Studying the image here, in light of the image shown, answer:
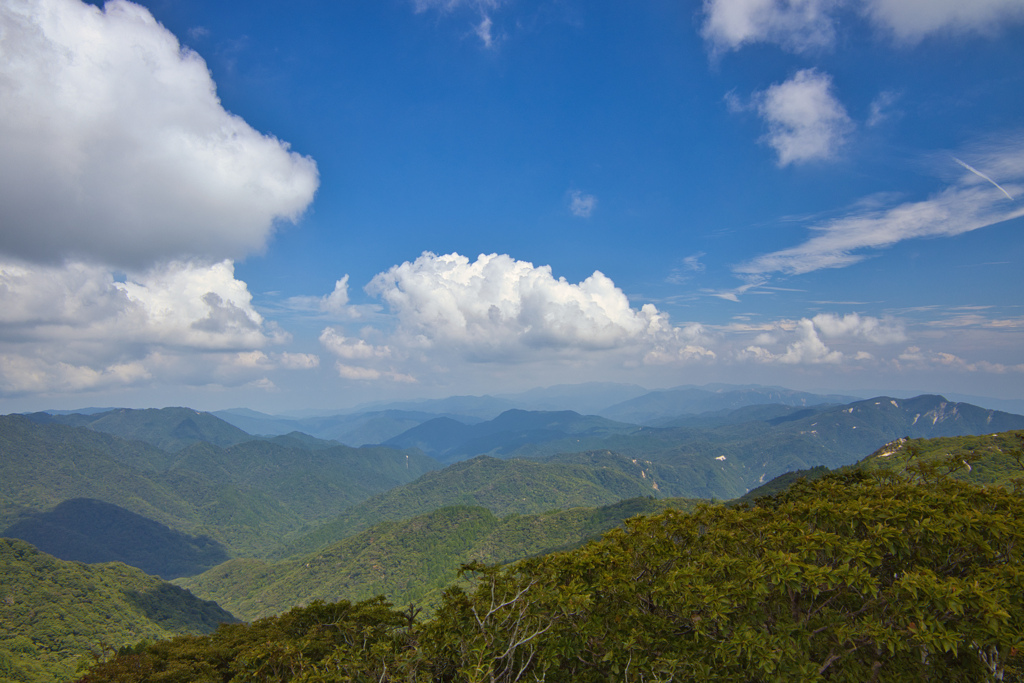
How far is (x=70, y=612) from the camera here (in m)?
111

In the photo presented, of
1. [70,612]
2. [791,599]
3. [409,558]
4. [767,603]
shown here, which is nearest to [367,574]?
[409,558]

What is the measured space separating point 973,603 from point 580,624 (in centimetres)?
1078

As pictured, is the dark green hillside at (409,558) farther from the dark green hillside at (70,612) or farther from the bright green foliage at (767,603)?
the bright green foliage at (767,603)

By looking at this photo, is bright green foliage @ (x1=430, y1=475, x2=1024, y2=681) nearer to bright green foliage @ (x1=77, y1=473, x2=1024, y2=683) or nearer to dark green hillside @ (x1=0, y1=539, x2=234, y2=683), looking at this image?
bright green foliage @ (x1=77, y1=473, x2=1024, y2=683)

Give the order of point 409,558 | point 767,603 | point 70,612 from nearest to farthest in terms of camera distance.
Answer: point 767,603 → point 70,612 → point 409,558

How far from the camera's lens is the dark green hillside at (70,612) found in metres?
91.8

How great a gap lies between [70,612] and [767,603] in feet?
553

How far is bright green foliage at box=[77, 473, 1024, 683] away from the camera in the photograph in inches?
A: 437

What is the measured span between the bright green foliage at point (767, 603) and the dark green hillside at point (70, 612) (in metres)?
118

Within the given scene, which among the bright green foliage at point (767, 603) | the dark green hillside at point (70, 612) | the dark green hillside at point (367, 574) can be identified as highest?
the bright green foliage at point (767, 603)

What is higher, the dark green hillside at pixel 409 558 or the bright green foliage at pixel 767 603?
the bright green foliage at pixel 767 603

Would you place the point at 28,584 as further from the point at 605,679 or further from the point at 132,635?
the point at 605,679

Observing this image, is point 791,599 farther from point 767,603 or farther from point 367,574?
point 367,574

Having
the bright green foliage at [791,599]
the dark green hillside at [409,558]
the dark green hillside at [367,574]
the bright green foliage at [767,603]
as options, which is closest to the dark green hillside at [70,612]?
the dark green hillside at [367,574]
